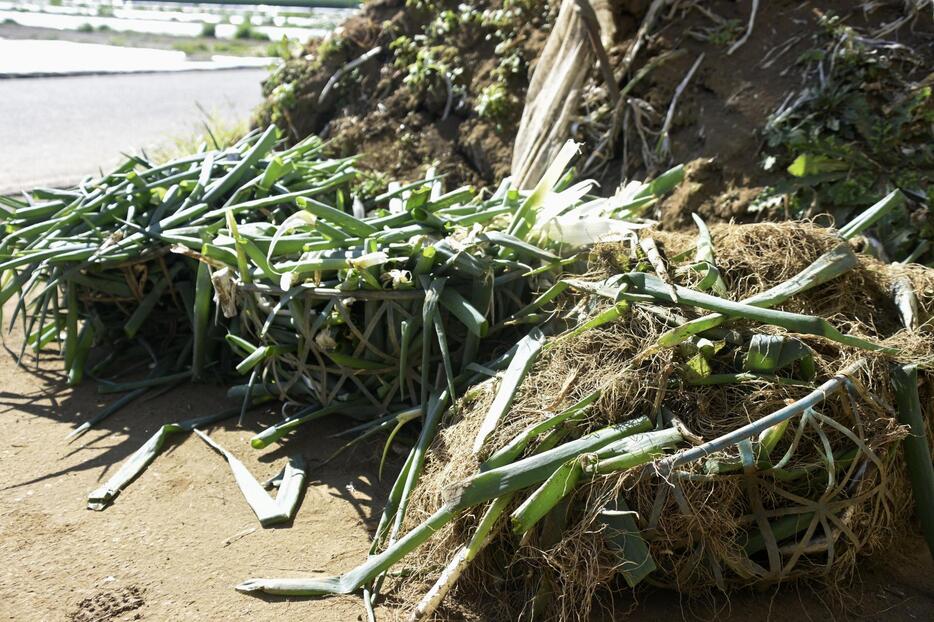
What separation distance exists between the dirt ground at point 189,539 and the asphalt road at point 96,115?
119 inches

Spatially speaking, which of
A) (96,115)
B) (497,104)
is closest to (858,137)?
(497,104)

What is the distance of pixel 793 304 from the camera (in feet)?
8.36

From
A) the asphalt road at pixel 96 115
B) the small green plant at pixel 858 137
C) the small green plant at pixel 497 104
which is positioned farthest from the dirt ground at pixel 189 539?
the asphalt road at pixel 96 115

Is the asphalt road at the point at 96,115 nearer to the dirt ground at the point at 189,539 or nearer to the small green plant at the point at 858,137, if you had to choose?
the dirt ground at the point at 189,539

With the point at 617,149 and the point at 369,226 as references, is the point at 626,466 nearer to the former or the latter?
the point at 369,226

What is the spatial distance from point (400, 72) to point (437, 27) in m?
0.33

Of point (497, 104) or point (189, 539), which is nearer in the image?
point (189, 539)

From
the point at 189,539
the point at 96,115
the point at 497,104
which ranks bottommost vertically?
the point at 189,539

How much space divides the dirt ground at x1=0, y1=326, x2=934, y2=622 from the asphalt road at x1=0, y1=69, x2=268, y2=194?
302cm

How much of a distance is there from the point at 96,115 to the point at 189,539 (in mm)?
7109

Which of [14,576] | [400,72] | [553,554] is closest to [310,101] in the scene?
[400,72]

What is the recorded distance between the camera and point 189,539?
8.41ft

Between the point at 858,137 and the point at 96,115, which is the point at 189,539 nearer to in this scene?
the point at 858,137

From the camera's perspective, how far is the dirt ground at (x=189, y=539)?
227 cm
